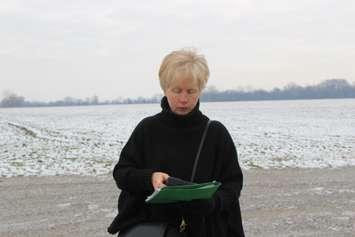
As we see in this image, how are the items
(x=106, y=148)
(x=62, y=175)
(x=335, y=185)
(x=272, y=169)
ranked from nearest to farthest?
(x=335, y=185) → (x=62, y=175) → (x=272, y=169) → (x=106, y=148)

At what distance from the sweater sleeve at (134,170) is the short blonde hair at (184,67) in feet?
0.89

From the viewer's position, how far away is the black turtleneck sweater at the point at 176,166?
2.33 meters

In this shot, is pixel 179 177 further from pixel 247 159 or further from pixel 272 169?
pixel 247 159

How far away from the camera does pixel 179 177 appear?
92.1 inches

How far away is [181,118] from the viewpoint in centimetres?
236

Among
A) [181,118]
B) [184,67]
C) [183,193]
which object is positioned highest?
[184,67]

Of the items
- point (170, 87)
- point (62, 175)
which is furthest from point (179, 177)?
point (62, 175)

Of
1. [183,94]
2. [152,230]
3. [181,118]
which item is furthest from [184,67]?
[152,230]

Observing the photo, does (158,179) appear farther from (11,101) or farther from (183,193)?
(11,101)

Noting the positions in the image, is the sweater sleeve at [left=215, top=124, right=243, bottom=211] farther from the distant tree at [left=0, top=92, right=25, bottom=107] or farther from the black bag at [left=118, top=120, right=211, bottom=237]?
the distant tree at [left=0, top=92, right=25, bottom=107]

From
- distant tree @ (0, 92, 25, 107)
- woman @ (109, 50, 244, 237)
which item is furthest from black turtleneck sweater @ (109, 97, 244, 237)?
distant tree @ (0, 92, 25, 107)

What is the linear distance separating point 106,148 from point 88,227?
11502mm

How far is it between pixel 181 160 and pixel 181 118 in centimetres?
17

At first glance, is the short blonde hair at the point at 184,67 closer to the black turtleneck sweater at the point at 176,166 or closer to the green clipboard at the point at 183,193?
the black turtleneck sweater at the point at 176,166
